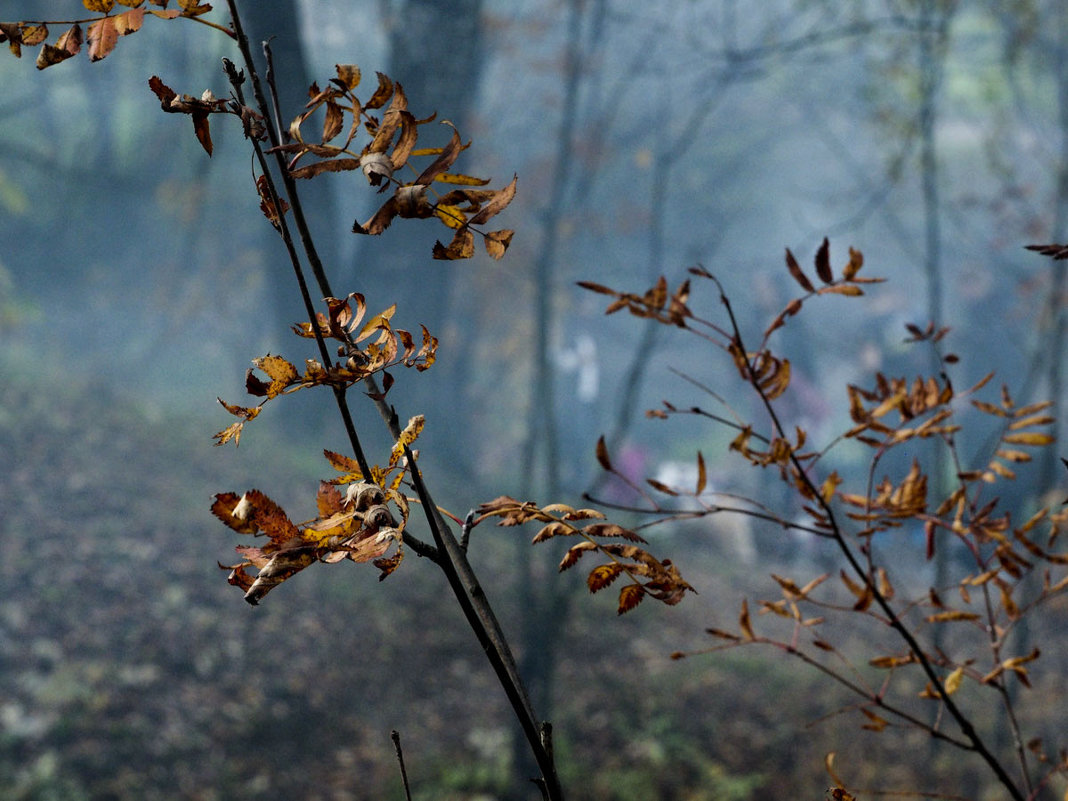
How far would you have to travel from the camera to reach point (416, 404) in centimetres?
717

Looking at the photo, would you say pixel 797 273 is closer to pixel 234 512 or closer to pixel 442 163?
pixel 442 163

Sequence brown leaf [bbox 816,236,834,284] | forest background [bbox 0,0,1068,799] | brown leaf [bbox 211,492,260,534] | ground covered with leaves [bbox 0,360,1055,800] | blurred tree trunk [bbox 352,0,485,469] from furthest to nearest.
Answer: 1. blurred tree trunk [bbox 352,0,485,469]
2. forest background [bbox 0,0,1068,799]
3. ground covered with leaves [bbox 0,360,1055,800]
4. brown leaf [bbox 816,236,834,284]
5. brown leaf [bbox 211,492,260,534]

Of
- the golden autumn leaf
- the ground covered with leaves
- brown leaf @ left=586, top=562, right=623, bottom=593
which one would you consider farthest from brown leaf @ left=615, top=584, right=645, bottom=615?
the ground covered with leaves

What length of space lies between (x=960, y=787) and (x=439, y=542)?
415cm

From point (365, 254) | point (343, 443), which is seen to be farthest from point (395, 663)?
point (365, 254)

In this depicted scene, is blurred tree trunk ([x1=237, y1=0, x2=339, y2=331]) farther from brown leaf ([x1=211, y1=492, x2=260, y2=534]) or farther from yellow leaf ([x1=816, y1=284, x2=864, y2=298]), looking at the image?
brown leaf ([x1=211, y1=492, x2=260, y2=534])

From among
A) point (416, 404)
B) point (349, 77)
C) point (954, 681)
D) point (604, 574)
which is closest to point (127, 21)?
point (349, 77)

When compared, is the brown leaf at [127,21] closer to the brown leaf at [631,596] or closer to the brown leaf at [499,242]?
the brown leaf at [499,242]

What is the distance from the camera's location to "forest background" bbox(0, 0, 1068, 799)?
11.9 ft

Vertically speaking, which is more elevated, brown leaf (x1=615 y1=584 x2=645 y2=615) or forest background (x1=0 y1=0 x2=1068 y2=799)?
forest background (x1=0 y1=0 x2=1068 y2=799)

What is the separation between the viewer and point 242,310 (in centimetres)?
859

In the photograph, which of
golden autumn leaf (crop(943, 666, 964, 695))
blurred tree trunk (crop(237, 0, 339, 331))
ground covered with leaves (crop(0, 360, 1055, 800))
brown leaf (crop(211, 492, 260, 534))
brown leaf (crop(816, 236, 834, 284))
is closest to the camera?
brown leaf (crop(211, 492, 260, 534))

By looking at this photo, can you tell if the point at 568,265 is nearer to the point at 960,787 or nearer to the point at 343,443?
the point at 343,443

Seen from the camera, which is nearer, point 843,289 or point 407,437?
point 407,437
